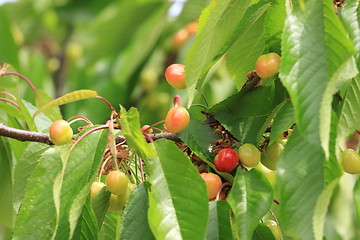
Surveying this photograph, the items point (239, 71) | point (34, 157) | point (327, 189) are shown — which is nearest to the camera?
point (327, 189)

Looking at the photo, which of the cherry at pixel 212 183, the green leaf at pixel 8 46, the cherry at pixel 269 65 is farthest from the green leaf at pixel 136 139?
the green leaf at pixel 8 46

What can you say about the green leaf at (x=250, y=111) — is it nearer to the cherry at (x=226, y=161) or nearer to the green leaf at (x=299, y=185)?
the cherry at (x=226, y=161)

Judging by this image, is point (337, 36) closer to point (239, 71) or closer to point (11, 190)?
point (239, 71)

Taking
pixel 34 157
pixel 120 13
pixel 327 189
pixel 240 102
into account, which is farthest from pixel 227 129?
pixel 120 13

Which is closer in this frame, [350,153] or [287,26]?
[287,26]

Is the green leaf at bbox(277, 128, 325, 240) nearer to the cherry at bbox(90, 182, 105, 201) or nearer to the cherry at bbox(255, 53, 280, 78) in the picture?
the cherry at bbox(255, 53, 280, 78)
